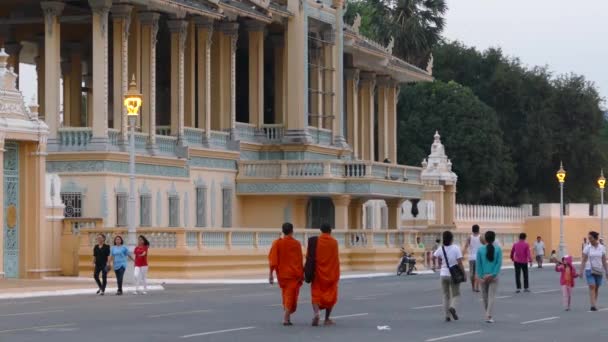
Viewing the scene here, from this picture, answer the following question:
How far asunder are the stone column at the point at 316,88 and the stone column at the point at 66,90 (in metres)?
10.2

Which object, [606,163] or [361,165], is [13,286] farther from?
[606,163]

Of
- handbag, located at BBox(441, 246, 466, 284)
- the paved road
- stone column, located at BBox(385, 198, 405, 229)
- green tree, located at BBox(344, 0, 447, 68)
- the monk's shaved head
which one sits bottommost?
the paved road

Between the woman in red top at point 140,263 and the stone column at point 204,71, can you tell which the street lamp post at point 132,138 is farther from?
the stone column at point 204,71

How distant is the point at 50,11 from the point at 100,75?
103 inches

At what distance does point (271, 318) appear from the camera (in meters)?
29.5

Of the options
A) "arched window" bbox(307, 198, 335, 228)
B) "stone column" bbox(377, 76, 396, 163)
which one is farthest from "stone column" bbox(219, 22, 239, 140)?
"stone column" bbox(377, 76, 396, 163)

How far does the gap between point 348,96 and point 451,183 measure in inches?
280

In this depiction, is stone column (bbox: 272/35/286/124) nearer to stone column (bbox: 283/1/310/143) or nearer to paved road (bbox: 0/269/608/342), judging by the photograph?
stone column (bbox: 283/1/310/143)

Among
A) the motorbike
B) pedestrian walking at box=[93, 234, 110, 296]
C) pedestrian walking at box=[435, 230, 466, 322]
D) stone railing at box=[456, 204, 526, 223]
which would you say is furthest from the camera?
stone railing at box=[456, 204, 526, 223]

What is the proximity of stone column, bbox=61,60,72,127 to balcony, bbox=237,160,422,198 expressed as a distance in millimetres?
6651

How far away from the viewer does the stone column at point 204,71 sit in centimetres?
6075

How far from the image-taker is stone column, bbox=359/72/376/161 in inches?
3078

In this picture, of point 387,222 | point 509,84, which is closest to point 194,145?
point 387,222

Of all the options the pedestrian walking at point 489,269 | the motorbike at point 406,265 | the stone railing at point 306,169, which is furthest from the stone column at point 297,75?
the pedestrian walking at point 489,269
